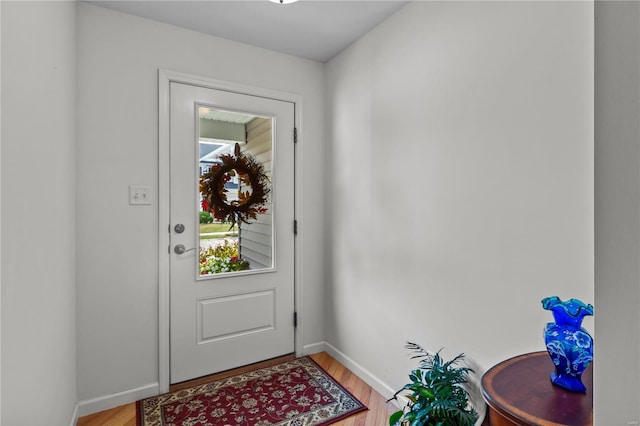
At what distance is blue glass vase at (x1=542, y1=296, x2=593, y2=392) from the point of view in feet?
3.28

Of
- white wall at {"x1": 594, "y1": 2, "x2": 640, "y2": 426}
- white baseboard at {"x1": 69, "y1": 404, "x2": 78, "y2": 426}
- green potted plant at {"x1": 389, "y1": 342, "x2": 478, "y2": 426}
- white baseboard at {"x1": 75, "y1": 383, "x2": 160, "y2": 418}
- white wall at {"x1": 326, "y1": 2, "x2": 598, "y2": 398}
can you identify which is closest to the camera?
white wall at {"x1": 594, "y1": 2, "x2": 640, "y2": 426}

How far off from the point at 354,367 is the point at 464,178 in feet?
5.15

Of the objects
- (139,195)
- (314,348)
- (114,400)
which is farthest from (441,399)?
(139,195)

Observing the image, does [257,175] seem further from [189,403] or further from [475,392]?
[475,392]

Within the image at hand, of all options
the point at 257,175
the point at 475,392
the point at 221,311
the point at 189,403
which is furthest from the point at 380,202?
the point at 189,403

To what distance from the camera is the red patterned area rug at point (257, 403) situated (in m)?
1.94

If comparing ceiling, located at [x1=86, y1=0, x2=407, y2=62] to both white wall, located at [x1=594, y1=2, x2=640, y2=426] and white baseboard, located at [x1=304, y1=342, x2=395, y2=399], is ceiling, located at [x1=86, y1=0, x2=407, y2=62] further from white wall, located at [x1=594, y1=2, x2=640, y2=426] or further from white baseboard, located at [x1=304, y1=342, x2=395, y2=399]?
white baseboard, located at [x1=304, y1=342, x2=395, y2=399]

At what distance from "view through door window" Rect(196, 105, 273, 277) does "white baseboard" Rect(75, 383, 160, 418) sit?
783 millimetres

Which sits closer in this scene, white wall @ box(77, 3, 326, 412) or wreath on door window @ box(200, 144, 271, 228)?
white wall @ box(77, 3, 326, 412)

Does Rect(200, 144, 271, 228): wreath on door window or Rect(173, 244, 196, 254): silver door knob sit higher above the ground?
Rect(200, 144, 271, 228): wreath on door window

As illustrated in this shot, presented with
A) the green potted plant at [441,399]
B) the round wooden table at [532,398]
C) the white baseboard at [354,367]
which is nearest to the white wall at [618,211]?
the round wooden table at [532,398]

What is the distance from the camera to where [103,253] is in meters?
2.08

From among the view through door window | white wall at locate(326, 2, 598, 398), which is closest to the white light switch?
the view through door window

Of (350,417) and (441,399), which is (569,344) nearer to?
(441,399)
